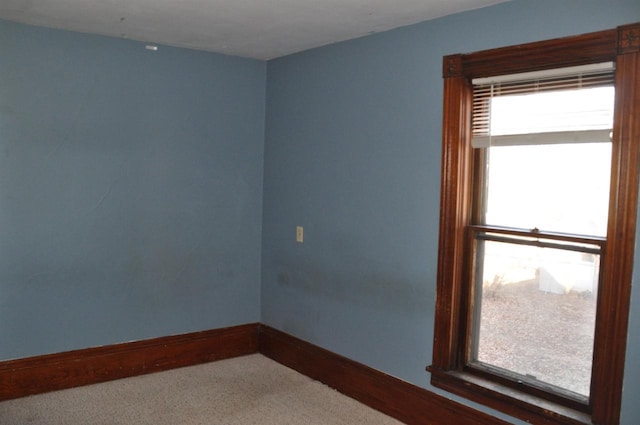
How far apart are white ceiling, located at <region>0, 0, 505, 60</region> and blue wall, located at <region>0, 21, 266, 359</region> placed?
0.25 metres

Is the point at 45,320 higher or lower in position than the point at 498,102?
lower

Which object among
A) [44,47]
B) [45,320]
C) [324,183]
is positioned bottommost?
[45,320]

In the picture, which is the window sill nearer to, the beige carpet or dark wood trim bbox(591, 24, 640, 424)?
dark wood trim bbox(591, 24, 640, 424)

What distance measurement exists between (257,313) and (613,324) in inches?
108

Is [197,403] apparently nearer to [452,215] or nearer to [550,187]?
[452,215]

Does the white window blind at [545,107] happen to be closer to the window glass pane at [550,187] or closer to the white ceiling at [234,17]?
the window glass pane at [550,187]

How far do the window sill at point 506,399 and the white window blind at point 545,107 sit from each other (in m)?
1.25

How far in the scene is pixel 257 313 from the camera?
A: 4379 millimetres

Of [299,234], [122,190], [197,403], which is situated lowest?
[197,403]

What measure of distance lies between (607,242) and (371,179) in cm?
144

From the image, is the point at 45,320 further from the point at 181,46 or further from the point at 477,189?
the point at 477,189

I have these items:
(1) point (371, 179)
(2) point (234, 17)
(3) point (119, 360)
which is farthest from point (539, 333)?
(3) point (119, 360)

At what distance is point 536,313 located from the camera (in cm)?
271

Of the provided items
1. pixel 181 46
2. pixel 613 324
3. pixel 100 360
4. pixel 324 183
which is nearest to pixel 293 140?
pixel 324 183
